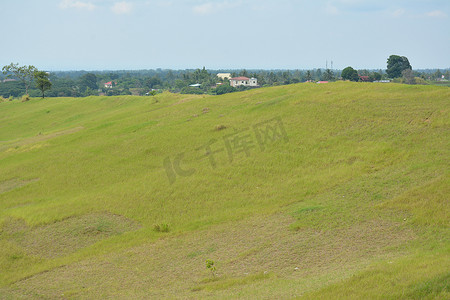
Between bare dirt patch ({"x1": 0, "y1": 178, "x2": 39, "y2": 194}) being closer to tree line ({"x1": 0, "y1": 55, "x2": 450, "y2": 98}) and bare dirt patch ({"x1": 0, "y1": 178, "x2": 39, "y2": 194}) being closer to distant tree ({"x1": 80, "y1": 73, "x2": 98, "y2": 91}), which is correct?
tree line ({"x1": 0, "y1": 55, "x2": 450, "y2": 98})

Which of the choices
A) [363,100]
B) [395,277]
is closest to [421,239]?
[395,277]

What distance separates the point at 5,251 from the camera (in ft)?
45.4

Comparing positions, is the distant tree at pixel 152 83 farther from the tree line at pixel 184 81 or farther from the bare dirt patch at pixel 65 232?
the bare dirt patch at pixel 65 232

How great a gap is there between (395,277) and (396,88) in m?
20.1

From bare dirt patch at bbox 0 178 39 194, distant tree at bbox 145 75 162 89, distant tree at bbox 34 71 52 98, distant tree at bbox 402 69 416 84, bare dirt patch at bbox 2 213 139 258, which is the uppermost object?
distant tree at bbox 145 75 162 89

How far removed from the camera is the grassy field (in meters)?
10.3

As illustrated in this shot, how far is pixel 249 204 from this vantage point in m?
16.0

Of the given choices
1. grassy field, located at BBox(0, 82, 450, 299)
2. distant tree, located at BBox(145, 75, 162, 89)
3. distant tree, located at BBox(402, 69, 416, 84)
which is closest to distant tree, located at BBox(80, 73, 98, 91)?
distant tree, located at BBox(145, 75, 162, 89)

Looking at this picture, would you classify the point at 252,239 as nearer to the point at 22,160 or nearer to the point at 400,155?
the point at 400,155

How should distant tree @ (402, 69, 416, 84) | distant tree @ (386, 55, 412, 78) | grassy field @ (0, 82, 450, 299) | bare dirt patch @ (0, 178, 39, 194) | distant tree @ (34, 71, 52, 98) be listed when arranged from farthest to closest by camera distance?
distant tree @ (386, 55, 412, 78)
distant tree @ (34, 71, 52, 98)
distant tree @ (402, 69, 416, 84)
bare dirt patch @ (0, 178, 39, 194)
grassy field @ (0, 82, 450, 299)

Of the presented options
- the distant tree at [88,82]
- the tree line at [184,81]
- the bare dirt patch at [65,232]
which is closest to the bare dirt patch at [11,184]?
the bare dirt patch at [65,232]

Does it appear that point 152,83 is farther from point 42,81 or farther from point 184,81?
point 42,81

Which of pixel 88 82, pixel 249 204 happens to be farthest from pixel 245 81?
pixel 249 204

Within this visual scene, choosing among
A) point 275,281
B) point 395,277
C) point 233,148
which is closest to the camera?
point 395,277
